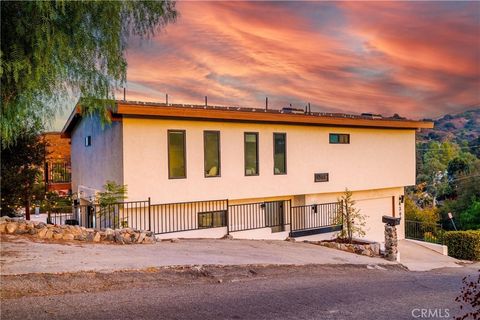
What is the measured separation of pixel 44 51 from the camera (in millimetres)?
7078

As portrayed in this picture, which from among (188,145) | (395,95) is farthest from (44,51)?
(395,95)

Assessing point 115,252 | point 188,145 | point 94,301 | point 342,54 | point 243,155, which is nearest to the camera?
point 94,301

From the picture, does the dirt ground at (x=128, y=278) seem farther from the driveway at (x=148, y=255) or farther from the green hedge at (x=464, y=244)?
the green hedge at (x=464, y=244)

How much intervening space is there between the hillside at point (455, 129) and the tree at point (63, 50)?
7932 centimetres

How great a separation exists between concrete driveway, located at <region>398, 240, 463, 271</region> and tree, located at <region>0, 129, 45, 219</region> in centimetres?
1318

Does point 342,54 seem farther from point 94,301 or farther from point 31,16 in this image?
point 94,301

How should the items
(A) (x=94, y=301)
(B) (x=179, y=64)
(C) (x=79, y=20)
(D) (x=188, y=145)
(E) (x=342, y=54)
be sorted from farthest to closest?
1. (E) (x=342, y=54)
2. (B) (x=179, y=64)
3. (D) (x=188, y=145)
4. (C) (x=79, y=20)
5. (A) (x=94, y=301)

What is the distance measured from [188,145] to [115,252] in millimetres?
5975

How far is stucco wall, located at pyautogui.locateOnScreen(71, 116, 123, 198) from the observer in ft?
45.6

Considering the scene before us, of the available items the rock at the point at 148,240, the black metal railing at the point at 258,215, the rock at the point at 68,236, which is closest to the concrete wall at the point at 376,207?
the black metal railing at the point at 258,215

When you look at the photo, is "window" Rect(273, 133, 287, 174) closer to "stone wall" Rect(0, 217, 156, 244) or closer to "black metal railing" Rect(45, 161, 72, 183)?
"stone wall" Rect(0, 217, 156, 244)

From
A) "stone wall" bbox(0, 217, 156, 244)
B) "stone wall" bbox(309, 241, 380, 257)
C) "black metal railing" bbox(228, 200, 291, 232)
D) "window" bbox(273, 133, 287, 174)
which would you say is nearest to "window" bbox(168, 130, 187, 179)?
"black metal railing" bbox(228, 200, 291, 232)

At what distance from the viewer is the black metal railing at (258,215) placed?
51.6 feet

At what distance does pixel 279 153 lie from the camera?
16.9 metres
